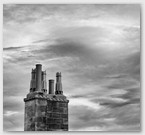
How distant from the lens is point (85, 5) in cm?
735

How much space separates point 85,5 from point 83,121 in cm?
227

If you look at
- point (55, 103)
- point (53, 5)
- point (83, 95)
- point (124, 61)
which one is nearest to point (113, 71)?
point (124, 61)

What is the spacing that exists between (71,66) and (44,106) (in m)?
0.94

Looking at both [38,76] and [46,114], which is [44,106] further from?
[38,76]

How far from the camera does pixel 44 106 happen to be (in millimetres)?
7250

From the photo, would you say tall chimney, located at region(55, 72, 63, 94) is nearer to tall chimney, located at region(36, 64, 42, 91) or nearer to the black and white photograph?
the black and white photograph

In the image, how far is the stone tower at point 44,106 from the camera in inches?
280

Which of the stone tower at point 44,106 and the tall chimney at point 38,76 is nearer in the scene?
the stone tower at point 44,106

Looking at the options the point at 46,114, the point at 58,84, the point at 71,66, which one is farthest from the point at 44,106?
the point at 71,66

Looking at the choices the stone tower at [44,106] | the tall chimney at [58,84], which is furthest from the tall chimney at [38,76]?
the tall chimney at [58,84]

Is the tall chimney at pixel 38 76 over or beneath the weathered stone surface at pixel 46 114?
over

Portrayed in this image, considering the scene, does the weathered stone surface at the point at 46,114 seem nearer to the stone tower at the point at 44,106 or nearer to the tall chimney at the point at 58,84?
the stone tower at the point at 44,106

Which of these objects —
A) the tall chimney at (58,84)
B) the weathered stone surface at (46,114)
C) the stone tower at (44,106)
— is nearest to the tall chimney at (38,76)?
the stone tower at (44,106)

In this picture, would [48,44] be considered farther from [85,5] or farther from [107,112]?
[107,112]
